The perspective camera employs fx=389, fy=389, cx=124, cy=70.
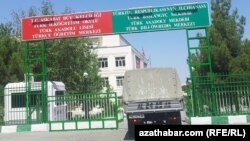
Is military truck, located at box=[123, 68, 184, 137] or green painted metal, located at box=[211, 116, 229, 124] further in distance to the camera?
green painted metal, located at box=[211, 116, 229, 124]

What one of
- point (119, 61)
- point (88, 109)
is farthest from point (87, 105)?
point (119, 61)

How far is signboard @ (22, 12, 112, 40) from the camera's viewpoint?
19.1m

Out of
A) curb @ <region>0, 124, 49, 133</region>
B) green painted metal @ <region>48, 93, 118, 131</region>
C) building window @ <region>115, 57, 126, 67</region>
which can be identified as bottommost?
curb @ <region>0, 124, 49, 133</region>

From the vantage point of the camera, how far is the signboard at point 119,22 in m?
18.5

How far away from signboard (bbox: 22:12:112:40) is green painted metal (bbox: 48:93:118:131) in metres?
3.12

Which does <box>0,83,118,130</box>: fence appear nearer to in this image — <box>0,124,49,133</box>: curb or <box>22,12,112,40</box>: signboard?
<box>0,124,49,133</box>: curb

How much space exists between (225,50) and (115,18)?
9.83 m

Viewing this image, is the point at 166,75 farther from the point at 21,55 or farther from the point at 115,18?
the point at 21,55

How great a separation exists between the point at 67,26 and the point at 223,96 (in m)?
8.31

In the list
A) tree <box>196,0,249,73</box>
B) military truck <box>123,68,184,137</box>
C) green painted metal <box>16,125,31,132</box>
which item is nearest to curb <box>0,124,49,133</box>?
green painted metal <box>16,125,31,132</box>

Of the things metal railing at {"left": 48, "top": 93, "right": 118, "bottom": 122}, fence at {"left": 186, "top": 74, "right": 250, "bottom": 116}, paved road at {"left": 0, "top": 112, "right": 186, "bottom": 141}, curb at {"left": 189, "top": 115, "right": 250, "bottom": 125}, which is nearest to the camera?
paved road at {"left": 0, "top": 112, "right": 186, "bottom": 141}

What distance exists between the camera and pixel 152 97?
49.1ft

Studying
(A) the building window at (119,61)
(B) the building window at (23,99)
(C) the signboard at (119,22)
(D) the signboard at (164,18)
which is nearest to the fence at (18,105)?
(B) the building window at (23,99)

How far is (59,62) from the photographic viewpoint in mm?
33000
